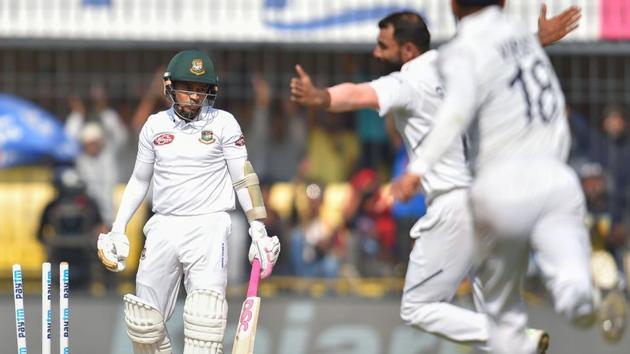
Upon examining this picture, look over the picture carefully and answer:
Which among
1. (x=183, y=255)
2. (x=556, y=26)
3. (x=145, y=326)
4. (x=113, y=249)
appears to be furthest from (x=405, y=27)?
(x=145, y=326)

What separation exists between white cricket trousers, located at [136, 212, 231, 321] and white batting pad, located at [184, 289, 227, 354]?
2.8 inches

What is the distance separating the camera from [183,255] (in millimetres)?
9133

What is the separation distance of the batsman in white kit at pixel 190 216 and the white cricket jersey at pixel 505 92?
1.97m

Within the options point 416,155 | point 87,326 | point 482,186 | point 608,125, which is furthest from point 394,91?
point 608,125

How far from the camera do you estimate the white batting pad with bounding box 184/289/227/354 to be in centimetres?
900

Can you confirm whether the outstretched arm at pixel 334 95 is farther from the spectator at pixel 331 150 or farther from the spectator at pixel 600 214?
the spectator at pixel 331 150

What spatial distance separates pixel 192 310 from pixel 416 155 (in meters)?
1.53

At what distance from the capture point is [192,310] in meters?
9.02

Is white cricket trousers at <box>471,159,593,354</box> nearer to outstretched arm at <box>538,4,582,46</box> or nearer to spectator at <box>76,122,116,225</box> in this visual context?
outstretched arm at <box>538,4,582,46</box>

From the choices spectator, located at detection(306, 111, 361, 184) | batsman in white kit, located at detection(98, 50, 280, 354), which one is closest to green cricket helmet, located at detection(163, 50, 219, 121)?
batsman in white kit, located at detection(98, 50, 280, 354)

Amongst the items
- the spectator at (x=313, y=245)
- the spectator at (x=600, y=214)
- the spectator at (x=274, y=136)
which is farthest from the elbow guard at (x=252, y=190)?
the spectator at (x=600, y=214)

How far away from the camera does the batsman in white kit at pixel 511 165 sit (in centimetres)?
736

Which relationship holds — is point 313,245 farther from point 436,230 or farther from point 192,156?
point 436,230

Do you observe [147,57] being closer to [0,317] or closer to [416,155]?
[0,317]
